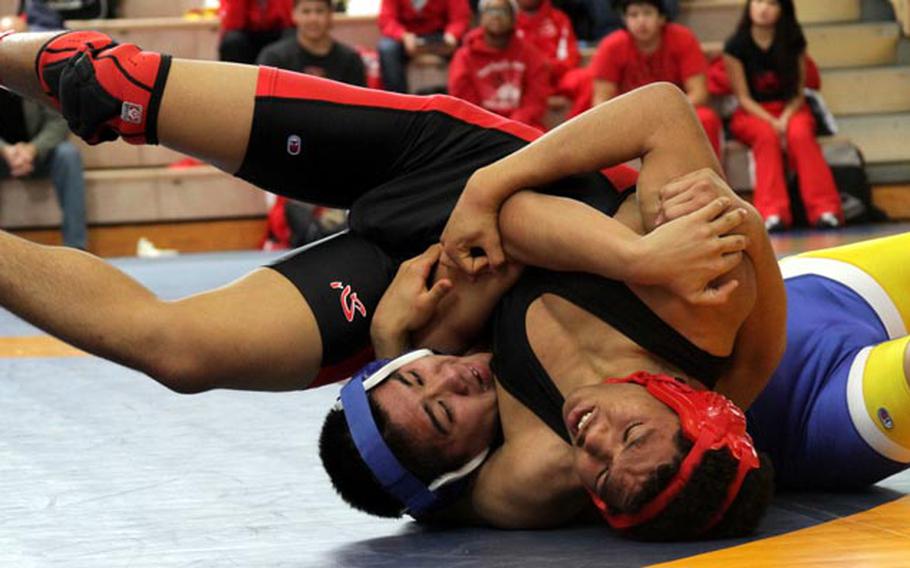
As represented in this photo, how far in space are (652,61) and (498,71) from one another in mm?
869

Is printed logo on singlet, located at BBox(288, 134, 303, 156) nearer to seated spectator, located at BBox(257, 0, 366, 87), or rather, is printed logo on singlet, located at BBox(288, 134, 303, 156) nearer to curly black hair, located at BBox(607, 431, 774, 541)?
curly black hair, located at BBox(607, 431, 774, 541)

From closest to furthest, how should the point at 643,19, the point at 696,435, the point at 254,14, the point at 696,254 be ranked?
the point at 696,435 → the point at 696,254 → the point at 643,19 → the point at 254,14

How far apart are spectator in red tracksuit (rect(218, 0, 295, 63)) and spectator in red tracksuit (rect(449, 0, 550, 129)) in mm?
1037

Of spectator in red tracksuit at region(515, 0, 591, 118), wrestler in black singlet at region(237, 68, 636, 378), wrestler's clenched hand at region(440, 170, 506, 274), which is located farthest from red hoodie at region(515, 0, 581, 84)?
wrestler's clenched hand at region(440, 170, 506, 274)

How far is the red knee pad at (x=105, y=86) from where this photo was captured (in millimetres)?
3010

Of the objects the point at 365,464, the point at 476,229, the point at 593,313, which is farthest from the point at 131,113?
the point at 593,313

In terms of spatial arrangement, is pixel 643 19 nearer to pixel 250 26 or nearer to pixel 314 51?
pixel 314 51

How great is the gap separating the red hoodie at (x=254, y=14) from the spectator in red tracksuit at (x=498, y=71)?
107 centimetres

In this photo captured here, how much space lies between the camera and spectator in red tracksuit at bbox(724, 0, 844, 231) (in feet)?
27.7

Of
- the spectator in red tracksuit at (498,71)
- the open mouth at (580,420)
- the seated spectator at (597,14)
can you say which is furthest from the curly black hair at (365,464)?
the seated spectator at (597,14)

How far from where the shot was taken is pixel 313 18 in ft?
27.0

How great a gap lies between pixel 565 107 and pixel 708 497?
22.5 feet

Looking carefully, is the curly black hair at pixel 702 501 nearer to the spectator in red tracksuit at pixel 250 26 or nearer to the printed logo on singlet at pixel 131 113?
the printed logo on singlet at pixel 131 113

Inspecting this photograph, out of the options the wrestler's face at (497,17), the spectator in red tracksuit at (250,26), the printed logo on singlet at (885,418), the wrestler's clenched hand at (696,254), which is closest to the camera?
the wrestler's clenched hand at (696,254)
